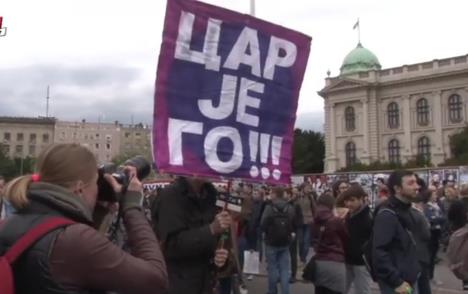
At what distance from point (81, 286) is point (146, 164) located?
683mm

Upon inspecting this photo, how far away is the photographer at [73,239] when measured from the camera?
1902mm

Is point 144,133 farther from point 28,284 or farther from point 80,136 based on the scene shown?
point 28,284

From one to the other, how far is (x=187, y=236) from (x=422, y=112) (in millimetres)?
71692

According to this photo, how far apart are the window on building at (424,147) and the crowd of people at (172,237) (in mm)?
64987

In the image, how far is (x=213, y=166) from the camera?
12.4ft

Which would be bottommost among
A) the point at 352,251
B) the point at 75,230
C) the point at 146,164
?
the point at 352,251

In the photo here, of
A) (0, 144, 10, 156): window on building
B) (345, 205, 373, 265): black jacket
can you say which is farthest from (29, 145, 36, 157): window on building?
(345, 205, 373, 265): black jacket

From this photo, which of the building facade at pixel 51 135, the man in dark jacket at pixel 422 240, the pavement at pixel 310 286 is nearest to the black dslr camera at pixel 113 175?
the man in dark jacket at pixel 422 240

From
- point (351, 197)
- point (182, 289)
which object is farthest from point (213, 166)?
point (351, 197)

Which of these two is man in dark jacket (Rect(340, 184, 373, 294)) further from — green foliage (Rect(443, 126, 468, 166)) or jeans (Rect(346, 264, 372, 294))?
green foliage (Rect(443, 126, 468, 166))

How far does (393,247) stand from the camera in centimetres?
511

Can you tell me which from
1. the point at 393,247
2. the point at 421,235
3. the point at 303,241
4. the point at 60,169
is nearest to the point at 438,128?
the point at 303,241

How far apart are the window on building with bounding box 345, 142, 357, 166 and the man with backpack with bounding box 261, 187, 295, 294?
68.2m

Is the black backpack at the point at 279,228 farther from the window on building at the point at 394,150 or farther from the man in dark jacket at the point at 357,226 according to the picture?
the window on building at the point at 394,150
